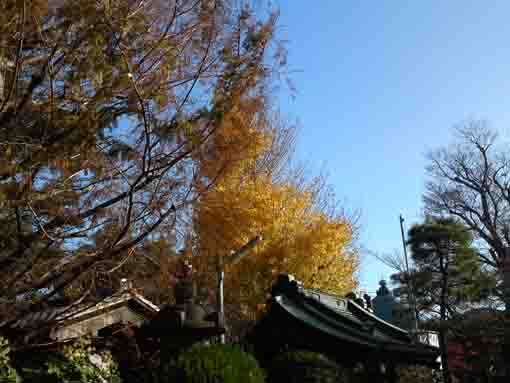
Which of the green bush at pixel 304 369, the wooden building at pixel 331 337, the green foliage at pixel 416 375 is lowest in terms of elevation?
the green foliage at pixel 416 375

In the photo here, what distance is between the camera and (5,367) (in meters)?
6.95

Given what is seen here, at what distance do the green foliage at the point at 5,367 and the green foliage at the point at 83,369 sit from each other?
2.53ft

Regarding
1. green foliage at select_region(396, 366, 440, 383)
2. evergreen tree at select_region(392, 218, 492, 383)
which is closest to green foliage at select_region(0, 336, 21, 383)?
green foliage at select_region(396, 366, 440, 383)

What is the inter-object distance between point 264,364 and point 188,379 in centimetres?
242

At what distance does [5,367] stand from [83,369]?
1.16m

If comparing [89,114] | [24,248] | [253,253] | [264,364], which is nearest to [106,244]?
[24,248]

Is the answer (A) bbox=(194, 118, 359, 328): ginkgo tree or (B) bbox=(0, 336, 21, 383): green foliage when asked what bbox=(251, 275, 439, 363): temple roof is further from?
(A) bbox=(194, 118, 359, 328): ginkgo tree

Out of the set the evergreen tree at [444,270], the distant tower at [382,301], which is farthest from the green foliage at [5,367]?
the distant tower at [382,301]

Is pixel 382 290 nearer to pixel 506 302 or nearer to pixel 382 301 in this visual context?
pixel 382 301

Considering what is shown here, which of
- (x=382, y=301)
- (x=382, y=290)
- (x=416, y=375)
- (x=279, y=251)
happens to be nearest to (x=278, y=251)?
(x=279, y=251)

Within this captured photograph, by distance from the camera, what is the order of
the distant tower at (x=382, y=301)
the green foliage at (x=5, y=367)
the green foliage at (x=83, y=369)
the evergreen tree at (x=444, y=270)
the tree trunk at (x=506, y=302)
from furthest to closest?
1. the distant tower at (x=382, y=301)
2. the evergreen tree at (x=444, y=270)
3. the tree trunk at (x=506, y=302)
4. the green foliage at (x=83, y=369)
5. the green foliage at (x=5, y=367)

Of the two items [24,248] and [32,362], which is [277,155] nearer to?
[32,362]

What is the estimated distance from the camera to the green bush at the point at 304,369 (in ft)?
22.9

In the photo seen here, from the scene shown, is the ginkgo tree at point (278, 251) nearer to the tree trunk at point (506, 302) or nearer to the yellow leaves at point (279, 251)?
the yellow leaves at point (279, 251)
